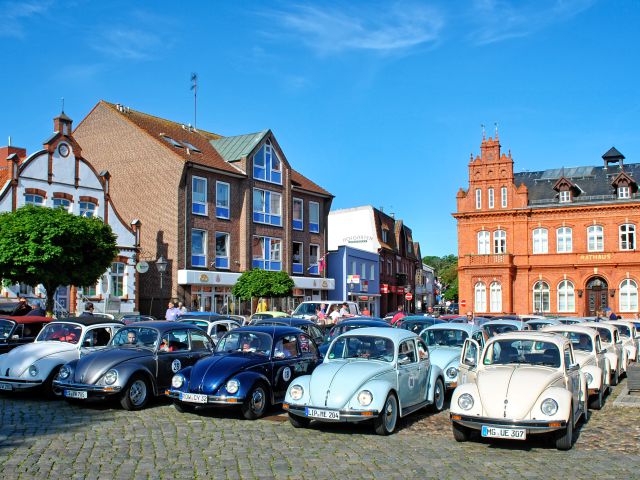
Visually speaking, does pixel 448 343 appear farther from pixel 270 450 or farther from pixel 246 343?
pixel 270 450

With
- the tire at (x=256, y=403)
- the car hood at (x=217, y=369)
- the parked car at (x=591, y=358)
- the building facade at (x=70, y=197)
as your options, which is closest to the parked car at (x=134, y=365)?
the car hood at (x=217, y=369)

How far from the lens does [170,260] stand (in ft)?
126

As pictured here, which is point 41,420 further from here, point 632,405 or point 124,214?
point 124,214

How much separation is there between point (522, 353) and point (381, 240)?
5248 centimetres

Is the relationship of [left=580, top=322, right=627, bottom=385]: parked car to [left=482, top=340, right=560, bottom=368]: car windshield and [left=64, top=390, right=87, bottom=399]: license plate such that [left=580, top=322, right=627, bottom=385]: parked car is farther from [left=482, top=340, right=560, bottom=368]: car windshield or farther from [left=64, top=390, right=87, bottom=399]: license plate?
[left=64, top=390, right=87, bottom=399]: license plate

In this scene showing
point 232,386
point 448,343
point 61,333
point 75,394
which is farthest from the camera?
point 448,343

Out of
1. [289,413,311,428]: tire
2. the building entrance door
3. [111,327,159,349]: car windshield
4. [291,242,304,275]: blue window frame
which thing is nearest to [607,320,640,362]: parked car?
[289,413,311,428]: tire

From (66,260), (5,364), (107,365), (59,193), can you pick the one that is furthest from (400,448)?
(59,193)

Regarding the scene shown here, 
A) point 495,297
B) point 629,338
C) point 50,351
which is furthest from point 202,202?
point 50,351

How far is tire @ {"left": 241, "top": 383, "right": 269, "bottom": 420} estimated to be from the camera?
11738mm

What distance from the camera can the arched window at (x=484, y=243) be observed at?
5347cm

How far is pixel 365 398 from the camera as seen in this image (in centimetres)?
1028

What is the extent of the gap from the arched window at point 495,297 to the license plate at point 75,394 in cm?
4384

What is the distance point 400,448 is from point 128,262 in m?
29.0
